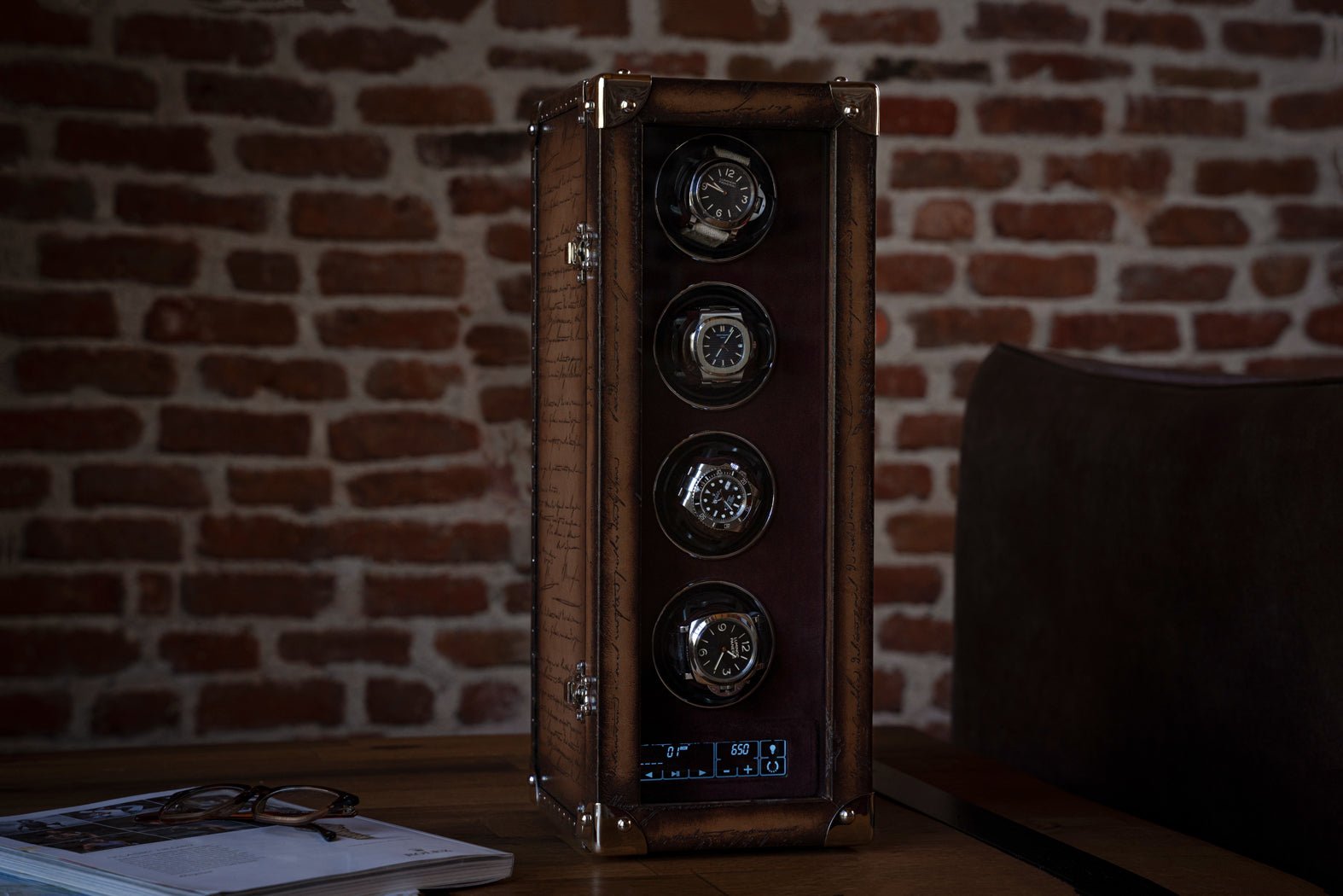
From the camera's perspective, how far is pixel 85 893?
2.74ft

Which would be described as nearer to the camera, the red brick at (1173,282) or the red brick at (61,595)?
the red brick at (61,595)

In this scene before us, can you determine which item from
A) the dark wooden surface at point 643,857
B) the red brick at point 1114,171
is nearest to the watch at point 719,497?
the dark wooden surface at point 643,857

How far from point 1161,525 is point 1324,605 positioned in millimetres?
231

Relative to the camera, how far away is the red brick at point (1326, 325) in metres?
2.19

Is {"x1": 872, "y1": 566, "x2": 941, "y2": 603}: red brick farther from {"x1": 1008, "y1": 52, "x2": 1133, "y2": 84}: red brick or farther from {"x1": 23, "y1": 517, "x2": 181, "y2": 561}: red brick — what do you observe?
{"x1": 23, "y1": 517, "x2": 181, "y2": 561}: red brick

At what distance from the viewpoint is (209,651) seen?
74.9 inches

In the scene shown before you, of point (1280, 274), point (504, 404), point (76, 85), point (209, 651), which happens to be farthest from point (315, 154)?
point (1280, 274)

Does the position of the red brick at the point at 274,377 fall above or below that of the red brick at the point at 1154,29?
below

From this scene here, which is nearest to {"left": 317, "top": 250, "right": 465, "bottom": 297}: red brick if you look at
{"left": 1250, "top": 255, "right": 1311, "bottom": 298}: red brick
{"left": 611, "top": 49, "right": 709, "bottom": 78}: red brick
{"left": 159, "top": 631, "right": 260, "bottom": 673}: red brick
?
{"left": 611, "top": 49, "right": 709, "bottom": 78}: red brick

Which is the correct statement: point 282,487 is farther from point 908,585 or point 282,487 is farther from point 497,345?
point 908,585

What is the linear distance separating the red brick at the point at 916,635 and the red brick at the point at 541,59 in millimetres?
871

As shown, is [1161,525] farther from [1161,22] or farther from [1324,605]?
[1161,22]

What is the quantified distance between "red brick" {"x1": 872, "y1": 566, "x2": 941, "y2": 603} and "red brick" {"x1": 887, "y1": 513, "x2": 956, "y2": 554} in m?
0.03

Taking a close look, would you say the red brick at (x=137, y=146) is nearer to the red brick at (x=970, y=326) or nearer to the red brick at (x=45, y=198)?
the red brick at (x=45, y=198)
